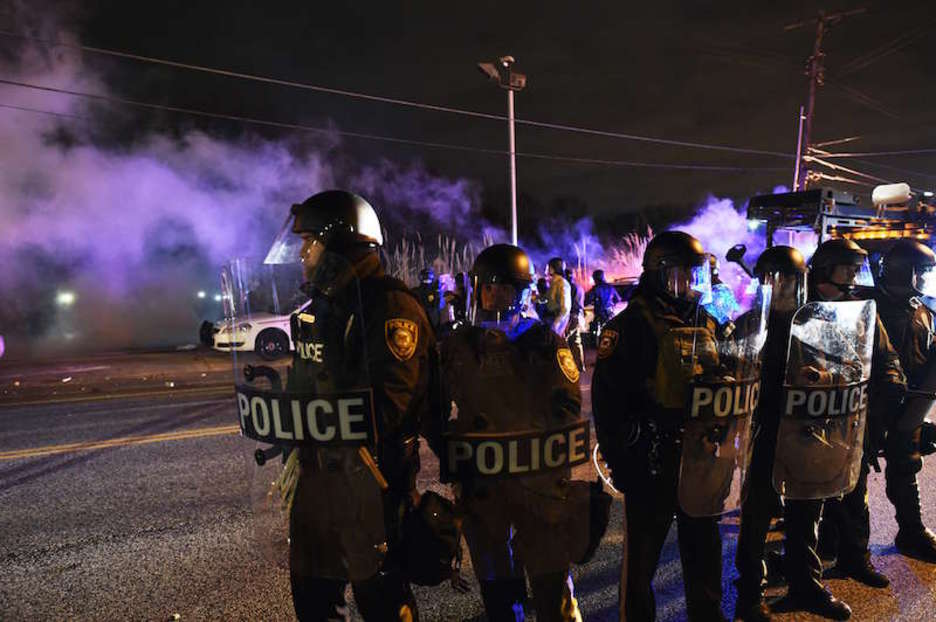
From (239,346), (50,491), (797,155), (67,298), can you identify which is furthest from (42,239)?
(797,155)

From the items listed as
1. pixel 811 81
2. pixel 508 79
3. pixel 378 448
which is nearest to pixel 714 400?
pixel 378 448

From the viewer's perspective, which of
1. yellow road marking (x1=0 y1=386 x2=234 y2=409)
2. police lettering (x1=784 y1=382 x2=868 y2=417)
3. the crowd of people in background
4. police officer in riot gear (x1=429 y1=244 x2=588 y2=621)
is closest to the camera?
police officer in riot gear (x1=429 y1=244 x2=588 y2=621)

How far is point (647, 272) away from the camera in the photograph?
2701 millimetres

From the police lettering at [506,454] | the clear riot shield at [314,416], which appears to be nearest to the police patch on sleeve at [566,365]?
the police lettering at [506,454]

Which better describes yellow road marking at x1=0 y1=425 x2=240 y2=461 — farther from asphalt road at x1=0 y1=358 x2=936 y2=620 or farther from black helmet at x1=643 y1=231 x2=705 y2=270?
black helmet at x1=643 y1=231 x2=705 y2=270

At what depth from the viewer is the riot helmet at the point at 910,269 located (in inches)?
143

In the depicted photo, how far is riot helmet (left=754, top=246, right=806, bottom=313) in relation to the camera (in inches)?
120

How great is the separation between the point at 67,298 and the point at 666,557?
2257 centimetres

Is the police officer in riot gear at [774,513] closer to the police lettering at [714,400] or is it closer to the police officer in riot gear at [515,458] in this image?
the police lettering at [714,400]

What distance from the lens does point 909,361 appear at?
12.0 feet

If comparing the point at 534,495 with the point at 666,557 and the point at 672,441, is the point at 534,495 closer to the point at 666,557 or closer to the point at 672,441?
the point at 672,441

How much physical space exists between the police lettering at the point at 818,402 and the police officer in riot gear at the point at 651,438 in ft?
2.40

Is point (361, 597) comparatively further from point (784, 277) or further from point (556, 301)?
point (556, 301)

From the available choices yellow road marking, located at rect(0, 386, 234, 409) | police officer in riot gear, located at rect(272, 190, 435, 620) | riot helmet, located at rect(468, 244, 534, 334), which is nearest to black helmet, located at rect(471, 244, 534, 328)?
riot helmet, located at rect(468, 244, 534, 334)
